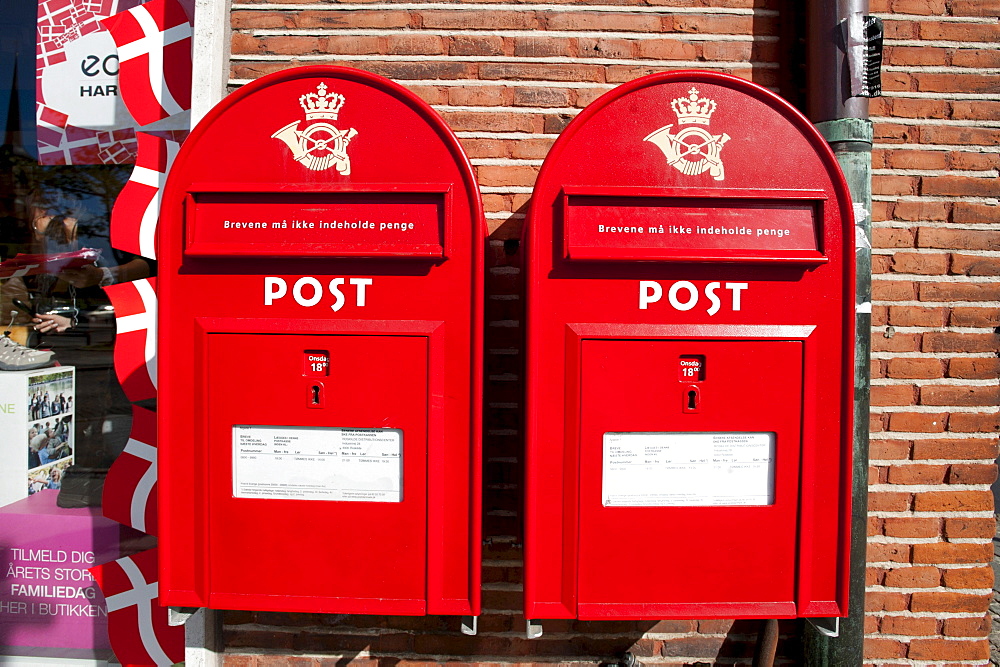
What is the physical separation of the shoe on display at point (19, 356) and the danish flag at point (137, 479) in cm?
60

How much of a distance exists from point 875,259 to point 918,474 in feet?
2.64

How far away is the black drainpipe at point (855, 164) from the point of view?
1.81 metres

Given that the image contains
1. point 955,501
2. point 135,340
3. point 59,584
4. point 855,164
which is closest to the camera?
point 855,164

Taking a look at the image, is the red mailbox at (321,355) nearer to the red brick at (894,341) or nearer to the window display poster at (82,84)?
the window display poster at (82,84)

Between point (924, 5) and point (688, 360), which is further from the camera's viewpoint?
point (924, 5)

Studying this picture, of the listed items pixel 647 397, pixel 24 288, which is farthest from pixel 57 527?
pixel 647 397

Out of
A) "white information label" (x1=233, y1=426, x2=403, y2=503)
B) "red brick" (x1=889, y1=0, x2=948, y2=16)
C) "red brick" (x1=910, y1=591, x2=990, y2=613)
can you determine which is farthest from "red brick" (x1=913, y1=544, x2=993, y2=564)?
"white information label" (x1=233, y1=426, x2=403, y2=503)

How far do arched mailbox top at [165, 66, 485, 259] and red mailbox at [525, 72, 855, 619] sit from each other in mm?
260

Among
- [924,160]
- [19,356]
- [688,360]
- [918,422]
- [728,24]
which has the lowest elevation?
[918,422]

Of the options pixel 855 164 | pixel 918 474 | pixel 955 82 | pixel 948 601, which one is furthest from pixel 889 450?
pixel 955 82

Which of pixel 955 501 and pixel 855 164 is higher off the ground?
pixel 855 164

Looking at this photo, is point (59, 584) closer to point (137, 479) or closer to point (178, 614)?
point (137, 479)

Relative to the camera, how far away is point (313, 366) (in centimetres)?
143

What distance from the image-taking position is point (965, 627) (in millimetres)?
2072
